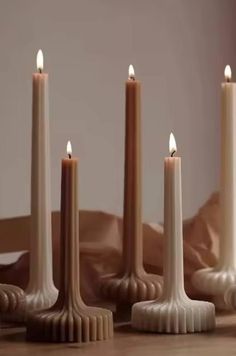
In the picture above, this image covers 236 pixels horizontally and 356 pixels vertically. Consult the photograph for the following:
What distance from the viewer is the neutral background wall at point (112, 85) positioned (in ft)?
3.61

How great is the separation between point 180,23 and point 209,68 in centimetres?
8

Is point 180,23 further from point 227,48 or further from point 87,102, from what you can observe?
point 87,102

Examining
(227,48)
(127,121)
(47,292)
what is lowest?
(47,292)

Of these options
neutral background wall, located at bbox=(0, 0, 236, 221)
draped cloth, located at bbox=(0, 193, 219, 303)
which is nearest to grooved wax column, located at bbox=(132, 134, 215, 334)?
draped cloth, located at bbox=(0, 193, 219, 303)

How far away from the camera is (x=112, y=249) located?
2.87ft

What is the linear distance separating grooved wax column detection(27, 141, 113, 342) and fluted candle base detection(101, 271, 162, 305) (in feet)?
0.26

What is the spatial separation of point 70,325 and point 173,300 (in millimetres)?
95

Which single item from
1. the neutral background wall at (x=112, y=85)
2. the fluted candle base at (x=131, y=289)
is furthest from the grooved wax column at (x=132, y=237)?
the neutral background wall at (x=112, y=85)

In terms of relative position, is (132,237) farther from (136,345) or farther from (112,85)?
(112,85)

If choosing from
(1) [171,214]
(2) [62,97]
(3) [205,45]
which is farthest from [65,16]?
(1) [171,214]

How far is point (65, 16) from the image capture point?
1151 millimetres

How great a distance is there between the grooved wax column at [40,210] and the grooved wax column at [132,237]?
51 mm

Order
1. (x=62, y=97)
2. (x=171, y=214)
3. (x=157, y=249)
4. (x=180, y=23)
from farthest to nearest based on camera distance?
A: (x=180, y=23) < (x=62, y=97) < (x=157, y=249) < (x=171, y=214)

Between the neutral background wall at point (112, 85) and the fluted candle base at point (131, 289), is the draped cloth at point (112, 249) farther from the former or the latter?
the neutral background wall at point (112, 85)
